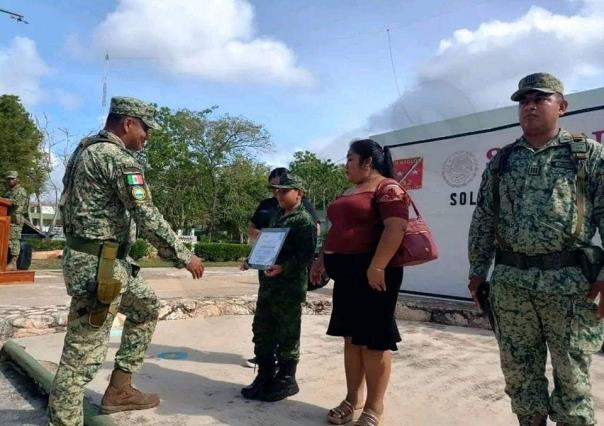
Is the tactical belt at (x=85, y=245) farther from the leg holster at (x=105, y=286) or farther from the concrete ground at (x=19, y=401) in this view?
the concrete ground at (x=19, y=401)

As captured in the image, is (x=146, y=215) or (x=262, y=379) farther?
(x=262, y=379)

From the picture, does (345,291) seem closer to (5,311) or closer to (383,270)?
(383,270)

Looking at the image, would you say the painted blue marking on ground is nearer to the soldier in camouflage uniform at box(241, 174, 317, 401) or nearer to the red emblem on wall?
the soldier in camouflage uniform at box(241, 174, 317, 401)

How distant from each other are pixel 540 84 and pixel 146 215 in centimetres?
196

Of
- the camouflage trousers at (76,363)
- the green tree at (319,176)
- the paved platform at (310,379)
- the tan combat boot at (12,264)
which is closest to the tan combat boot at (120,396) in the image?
the paved platform at (310,379)

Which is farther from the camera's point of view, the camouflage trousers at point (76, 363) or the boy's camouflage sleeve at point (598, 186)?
the camouflage trousers at point (76, 363)

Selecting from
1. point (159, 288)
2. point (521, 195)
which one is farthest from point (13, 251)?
point (521, 195)

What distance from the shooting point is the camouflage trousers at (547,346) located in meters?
2.13

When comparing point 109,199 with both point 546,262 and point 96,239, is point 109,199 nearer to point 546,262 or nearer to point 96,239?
point 96,239

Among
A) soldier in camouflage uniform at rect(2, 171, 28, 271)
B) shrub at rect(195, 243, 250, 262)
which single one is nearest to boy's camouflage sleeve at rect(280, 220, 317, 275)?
soldier in camouflage uniform at rect(2, 171, 28, 271)

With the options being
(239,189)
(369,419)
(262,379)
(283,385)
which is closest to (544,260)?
(369,419)

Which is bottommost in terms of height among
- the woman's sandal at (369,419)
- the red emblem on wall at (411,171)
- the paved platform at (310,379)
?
the paved platform at (310,379)

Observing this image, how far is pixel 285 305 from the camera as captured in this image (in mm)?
3404

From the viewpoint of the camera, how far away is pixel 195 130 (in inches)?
1096
